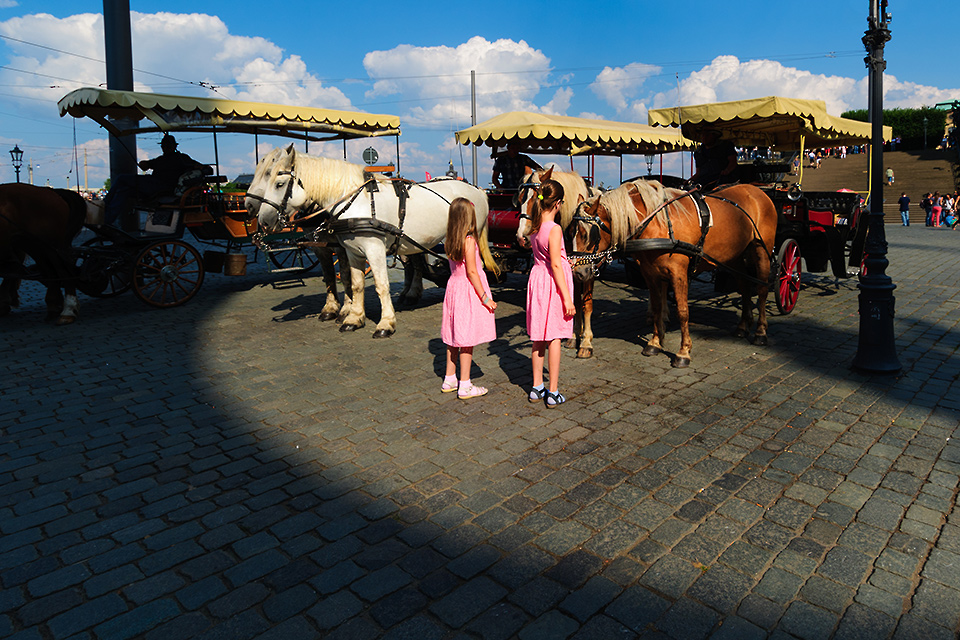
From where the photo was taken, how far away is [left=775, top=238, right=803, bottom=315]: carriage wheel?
8.02 metres

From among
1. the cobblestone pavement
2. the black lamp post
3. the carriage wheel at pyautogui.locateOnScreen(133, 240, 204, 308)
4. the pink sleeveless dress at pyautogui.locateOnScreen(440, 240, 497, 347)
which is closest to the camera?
the cobblestone pavement

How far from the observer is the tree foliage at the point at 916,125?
173 feet

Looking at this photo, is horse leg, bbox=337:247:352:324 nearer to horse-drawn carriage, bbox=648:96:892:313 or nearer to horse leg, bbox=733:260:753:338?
horse leg, bbox=733:260:753:338

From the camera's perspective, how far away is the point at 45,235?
8.16 meters

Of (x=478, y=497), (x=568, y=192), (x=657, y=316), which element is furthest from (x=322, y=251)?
(x=478, y=497)

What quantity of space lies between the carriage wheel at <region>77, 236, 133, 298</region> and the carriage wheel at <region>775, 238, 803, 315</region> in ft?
29.6

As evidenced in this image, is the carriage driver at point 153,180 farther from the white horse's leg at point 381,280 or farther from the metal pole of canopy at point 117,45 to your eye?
the metal pole of canopy at point 117,45

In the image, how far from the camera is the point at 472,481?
3832mm

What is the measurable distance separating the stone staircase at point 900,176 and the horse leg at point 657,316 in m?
31.7

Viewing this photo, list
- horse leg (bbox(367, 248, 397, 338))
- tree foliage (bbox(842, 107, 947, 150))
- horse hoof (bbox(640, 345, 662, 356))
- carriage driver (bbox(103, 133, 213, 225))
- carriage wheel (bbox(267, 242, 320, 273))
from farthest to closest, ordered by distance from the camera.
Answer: tree foliage (bbox(842, 107, 947, 150))
carriage driver (bbox(103, 133, 213, 225))
carriage wheel (bbox(267, 242, 320, 273))
horse leg (bbox(367, 248, 397, 338))
horse hoof (bbox(640, 345, 662, 356))

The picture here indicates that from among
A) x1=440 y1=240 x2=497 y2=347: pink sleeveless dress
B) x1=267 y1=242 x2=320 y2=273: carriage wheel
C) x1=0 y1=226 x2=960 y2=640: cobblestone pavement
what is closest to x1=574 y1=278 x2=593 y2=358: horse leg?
x1=0 y1=226 x2=960 y2=640: cobblestone pavement

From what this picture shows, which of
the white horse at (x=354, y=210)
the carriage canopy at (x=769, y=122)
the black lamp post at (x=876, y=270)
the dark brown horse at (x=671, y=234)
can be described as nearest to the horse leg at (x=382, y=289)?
the white horse at (x=354, y=210)

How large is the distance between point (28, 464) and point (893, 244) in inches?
825

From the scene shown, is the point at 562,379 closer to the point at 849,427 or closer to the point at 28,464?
the point at 849,427
